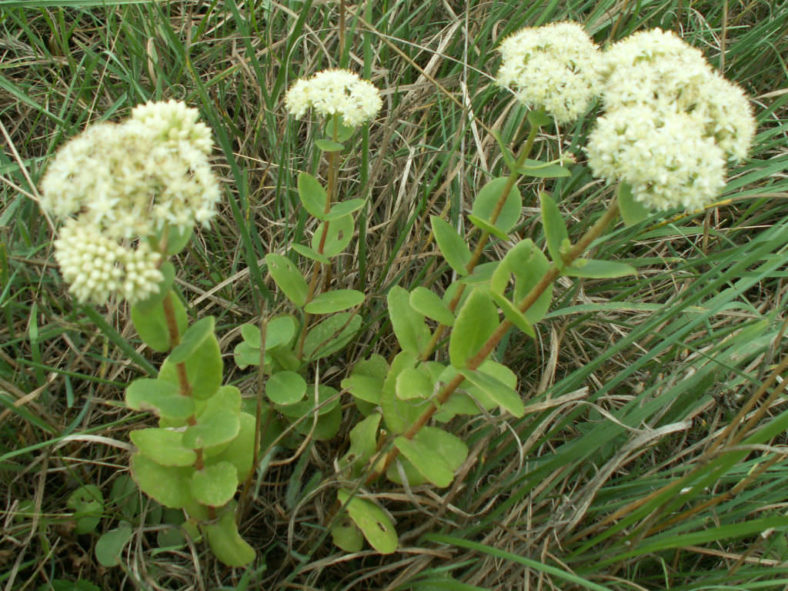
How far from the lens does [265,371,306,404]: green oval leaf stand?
2.35 m

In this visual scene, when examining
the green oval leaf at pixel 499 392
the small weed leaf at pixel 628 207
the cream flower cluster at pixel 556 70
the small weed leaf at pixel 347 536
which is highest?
the cream flower cluster at pixel 556 70

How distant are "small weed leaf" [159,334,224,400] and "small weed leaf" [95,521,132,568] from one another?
2.68 ft

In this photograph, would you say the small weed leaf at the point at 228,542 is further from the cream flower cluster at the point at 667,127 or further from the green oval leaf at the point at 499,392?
the cream flower cluster at the point at 667,127

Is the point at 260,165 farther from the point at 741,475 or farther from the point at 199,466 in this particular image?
the point at 741,475

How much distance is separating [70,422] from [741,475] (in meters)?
2.54

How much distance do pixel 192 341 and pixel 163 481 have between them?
72cm

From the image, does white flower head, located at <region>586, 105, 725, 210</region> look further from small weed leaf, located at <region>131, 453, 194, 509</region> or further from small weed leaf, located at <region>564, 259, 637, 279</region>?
small weed leaf, located at <region>131, 453, 194, 509</region>

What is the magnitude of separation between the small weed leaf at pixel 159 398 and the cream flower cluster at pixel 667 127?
133 cm

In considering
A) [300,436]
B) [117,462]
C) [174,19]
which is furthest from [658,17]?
[117,462]

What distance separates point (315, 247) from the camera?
8.39 ft

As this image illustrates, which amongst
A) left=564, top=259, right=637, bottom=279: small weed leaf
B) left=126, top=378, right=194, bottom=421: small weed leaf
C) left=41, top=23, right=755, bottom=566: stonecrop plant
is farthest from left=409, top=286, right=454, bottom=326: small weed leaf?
left=126, top=378, right=194, bottom=421: small weed leaf

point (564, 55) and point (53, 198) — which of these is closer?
point (53, 198)

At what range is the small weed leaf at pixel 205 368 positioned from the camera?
5.90ft

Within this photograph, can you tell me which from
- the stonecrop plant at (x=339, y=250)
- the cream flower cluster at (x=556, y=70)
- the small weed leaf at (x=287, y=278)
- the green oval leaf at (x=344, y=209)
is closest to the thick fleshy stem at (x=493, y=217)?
the stonecrop plant at (x=339, y=250)
